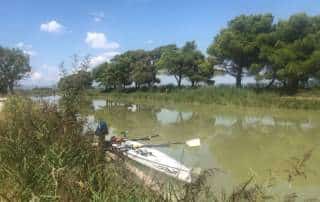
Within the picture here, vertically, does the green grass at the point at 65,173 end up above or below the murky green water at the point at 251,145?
above

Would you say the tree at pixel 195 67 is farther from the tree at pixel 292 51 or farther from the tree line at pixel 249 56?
the tree at pixel 292 51

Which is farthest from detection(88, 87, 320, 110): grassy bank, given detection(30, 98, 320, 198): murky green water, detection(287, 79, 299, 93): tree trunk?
detection(30, 98, 320, 198): murky green water

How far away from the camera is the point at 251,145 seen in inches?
445

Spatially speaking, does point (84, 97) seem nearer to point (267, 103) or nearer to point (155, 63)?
point (267, 103)

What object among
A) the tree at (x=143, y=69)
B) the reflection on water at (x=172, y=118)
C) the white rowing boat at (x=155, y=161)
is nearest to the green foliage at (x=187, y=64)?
the tree at (x=143, y=69)

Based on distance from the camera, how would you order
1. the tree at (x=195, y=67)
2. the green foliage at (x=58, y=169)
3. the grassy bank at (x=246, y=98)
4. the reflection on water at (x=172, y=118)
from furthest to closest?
the tree at (x=195, y=67), the grassy bank at (x=246, y=98), the reflection on water at (x=172, y=118), the green foliage at (x=58, y=169)

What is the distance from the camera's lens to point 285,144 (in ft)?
37.8

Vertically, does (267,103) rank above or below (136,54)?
below

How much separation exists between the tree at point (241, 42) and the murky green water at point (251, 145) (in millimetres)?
10444

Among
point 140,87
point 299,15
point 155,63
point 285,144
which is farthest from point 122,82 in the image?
point 285,144

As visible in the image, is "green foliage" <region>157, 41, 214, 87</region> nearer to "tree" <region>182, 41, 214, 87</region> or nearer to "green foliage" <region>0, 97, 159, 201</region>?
"tree" <region>182, 41, 214, 87</region>

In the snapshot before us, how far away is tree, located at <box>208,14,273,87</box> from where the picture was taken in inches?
1198

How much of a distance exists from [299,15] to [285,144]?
784 inches

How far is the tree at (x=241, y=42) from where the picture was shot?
30438 mm
